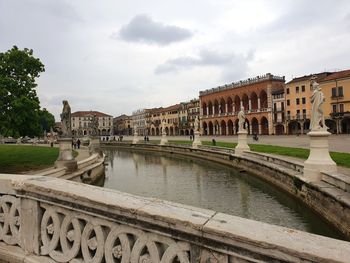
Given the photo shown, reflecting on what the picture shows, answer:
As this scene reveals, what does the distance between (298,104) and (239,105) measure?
50.4 feet

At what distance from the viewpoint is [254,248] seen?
2.04 meters

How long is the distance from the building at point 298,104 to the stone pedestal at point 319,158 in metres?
56.2

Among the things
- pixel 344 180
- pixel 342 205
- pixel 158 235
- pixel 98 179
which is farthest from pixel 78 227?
pixel 98 179

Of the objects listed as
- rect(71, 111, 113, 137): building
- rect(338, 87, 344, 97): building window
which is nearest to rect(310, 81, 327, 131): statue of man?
rect(338, 87, 344, 97): building window

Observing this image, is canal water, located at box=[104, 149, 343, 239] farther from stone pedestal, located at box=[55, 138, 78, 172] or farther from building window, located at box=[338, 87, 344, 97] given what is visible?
building window, located at box=[338, 87, 344, 97]

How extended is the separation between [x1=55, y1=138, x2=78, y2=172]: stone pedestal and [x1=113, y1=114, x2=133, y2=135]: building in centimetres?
14211

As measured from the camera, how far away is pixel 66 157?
1681 centimetres

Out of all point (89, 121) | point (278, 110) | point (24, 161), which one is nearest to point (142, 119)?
point (89, 121)

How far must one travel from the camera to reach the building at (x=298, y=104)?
6425cm

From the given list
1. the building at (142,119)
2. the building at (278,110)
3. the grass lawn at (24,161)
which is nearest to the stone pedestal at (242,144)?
the grass lawn at (24,161)

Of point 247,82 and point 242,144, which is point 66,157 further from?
point 247,82

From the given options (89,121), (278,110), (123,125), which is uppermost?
(89,121)

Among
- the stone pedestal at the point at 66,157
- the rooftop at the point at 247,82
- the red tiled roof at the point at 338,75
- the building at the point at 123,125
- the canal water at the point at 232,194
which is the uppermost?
the rooftop at the point at 247,82

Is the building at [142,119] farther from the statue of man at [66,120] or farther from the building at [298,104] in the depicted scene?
the statue of man at [66,120]
